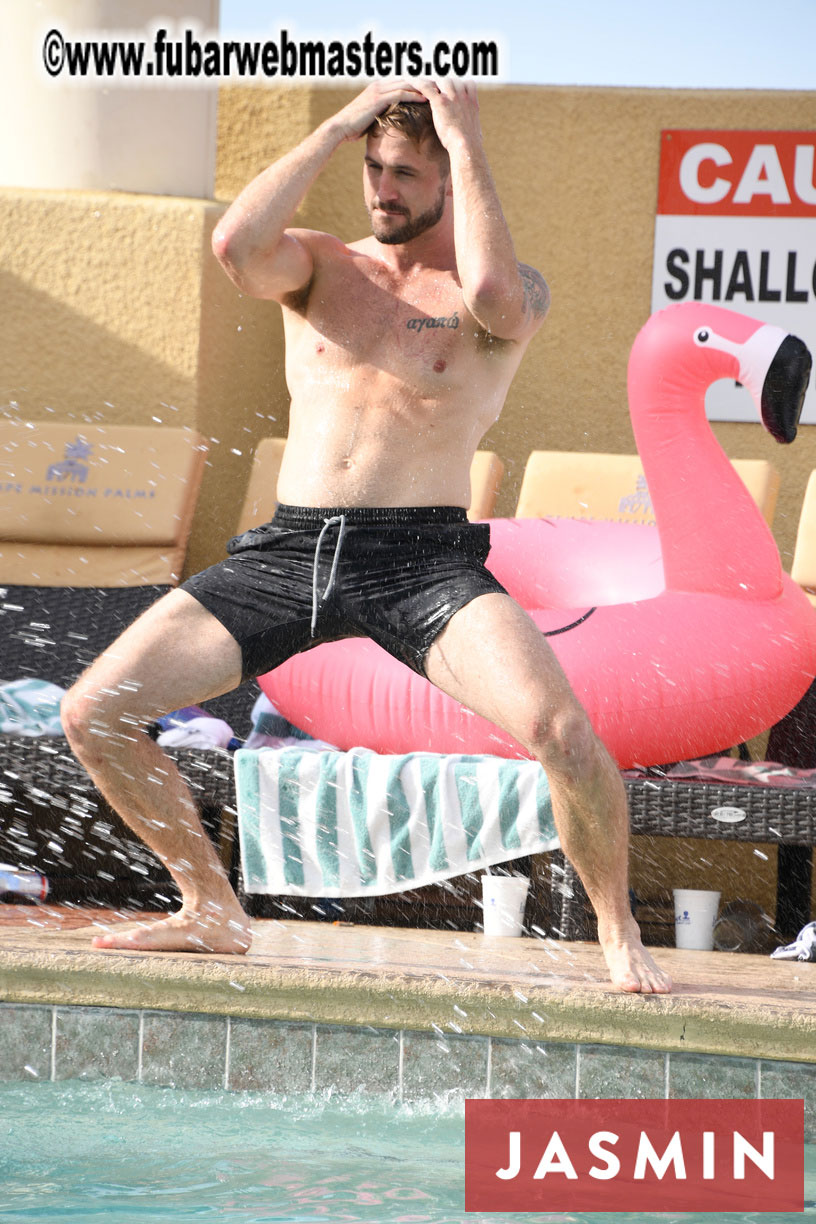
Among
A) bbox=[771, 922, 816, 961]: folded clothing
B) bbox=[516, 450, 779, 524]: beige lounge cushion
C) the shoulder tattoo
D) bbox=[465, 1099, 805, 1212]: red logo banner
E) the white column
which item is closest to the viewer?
bbox=[465, 1099, 805, 1212]: red logo banner

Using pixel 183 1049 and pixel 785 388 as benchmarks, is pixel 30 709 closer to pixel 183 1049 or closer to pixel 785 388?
pixel 183 1049

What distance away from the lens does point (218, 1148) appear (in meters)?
2.63

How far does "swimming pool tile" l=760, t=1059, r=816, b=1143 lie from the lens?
2830 millimetres

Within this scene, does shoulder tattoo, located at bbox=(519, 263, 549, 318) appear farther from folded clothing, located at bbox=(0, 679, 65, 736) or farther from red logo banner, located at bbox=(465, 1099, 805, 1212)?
folded clothing, located at bbox=(0, 679, 65, 736)

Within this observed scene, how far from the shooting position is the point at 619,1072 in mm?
2916

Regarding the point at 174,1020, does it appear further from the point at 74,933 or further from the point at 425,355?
the point at 425,355

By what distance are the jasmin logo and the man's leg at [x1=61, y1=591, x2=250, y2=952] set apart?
271cm

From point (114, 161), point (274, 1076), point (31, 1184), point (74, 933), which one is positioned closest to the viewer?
point (31, 1184)

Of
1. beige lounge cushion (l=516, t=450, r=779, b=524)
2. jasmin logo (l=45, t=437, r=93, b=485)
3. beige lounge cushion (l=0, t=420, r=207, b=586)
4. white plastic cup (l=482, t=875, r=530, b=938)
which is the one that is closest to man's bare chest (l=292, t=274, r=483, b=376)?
white plastic cup (l=482, t=875, r=530, b=938)

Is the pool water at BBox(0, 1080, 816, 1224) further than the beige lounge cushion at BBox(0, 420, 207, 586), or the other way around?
the beige lounge cushion at BBox(0, 420, 207, 586)

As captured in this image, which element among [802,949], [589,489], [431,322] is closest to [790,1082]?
[802,949]

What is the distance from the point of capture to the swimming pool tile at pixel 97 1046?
3080 mm

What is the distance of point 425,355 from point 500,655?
68 cm

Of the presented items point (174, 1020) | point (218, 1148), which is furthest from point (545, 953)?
point (218, 1148)
